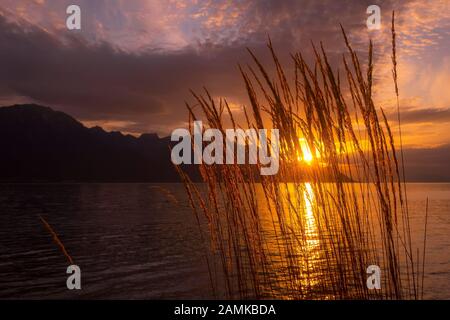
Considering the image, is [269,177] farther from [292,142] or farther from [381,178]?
[381,178]

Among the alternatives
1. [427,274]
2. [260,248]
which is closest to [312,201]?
[260,248]

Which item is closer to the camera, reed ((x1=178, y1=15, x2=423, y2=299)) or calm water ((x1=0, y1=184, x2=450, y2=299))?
reed ((x1=178, y1=15, x2=423, y2=299))

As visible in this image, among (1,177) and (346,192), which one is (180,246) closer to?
(346,192)

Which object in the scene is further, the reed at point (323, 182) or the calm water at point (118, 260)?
the calm water at point (118, 260)

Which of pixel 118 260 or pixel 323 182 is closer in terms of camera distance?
pixel 323 182

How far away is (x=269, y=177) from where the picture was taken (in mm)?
3428

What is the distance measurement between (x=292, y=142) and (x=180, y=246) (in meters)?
30.0

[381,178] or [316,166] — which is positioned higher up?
[316,166]

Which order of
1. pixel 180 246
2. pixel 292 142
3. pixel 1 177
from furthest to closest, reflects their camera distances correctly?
1. pixel 1 177
2. pixel 180 246
3. pixel 292 142
